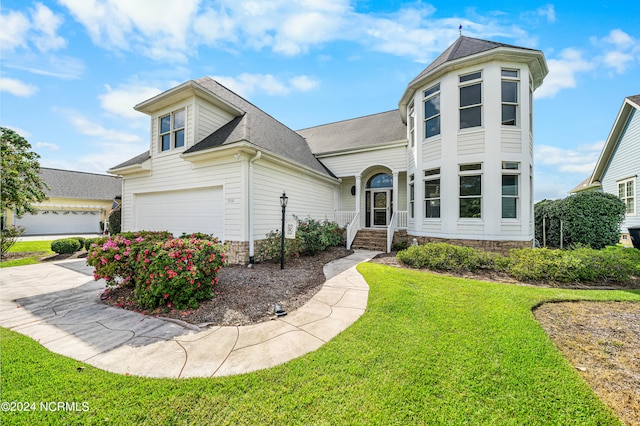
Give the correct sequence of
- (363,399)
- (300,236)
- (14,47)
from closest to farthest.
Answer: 1. (363,399)
2. (14,47)
3. (300,236)

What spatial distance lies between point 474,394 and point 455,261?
Answer: 5.29 m

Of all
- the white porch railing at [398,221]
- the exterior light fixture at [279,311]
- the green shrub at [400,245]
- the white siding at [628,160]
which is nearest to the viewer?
the exterior light fixture at [279,311]

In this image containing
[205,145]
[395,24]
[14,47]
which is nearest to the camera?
[14,47]

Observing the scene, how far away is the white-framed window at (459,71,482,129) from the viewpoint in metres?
8.70

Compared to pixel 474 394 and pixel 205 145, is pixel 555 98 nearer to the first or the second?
pixel 474 394

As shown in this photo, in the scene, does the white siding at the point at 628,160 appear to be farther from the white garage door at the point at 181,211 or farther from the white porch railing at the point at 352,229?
the white garage door at the point at 181,211

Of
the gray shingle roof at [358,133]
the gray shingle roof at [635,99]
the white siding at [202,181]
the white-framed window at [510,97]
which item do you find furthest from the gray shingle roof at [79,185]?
the gray shingle roof at [635,99]

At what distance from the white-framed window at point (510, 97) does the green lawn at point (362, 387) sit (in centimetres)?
822

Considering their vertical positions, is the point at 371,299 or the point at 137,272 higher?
the point at 137,272

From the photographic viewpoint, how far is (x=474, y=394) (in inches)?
88.2

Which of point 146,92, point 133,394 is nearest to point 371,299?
point 133,394

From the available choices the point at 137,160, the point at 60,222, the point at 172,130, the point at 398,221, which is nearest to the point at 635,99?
the point at 398,221

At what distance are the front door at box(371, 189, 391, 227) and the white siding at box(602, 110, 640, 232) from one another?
11846 mm

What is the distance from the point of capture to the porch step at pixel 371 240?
1106 cm
